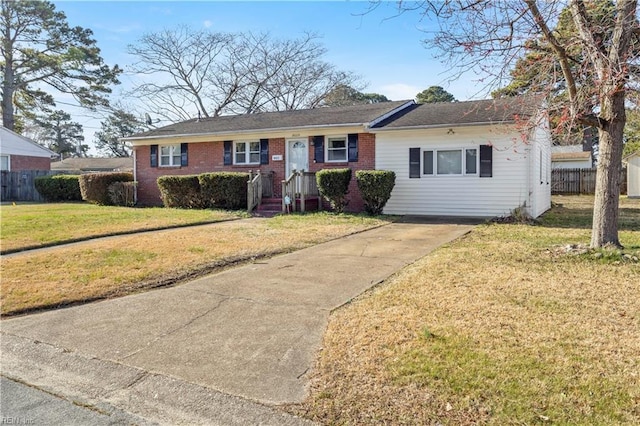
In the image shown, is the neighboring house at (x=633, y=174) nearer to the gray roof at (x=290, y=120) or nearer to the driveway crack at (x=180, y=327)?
the gray roof at (x=290, y=120)

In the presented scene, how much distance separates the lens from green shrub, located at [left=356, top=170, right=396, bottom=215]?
1313 cm

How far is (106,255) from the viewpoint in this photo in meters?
7.48

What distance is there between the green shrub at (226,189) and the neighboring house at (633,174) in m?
20.2

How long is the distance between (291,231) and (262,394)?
7.53m

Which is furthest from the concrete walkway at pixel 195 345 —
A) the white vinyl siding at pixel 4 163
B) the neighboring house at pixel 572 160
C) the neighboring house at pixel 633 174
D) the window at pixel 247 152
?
the neighboring house at pixel 572 160

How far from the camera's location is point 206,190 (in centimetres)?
1598

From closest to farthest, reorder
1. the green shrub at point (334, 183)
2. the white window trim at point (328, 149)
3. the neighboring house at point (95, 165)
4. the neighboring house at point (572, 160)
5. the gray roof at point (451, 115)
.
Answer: the gray roof at point (451, 115) < the green shrub at point (334, 183) < the white window trim at point (328, 149) < the neighboring house at point (572, 160) < the neighboring house at point (95, 165)

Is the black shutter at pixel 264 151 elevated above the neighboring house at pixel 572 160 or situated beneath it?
situated beneath

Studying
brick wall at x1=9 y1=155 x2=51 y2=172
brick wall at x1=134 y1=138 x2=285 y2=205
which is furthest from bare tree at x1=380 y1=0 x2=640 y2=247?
brick wall at x1=9 y1=155 x2=51 y2=172

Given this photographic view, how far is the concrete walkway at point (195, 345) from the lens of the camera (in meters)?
2.93

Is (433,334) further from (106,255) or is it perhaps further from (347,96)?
(347,96)

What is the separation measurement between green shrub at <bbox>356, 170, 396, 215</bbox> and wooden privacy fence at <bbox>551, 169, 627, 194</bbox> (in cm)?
1852

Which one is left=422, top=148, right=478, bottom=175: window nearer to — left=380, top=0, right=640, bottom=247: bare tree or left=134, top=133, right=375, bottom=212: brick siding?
left=134, top=133, right=375, bottom=212: brick siding

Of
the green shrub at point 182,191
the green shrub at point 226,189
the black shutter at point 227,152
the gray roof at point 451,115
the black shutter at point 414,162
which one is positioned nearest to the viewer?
the gray roof at point 451,115
